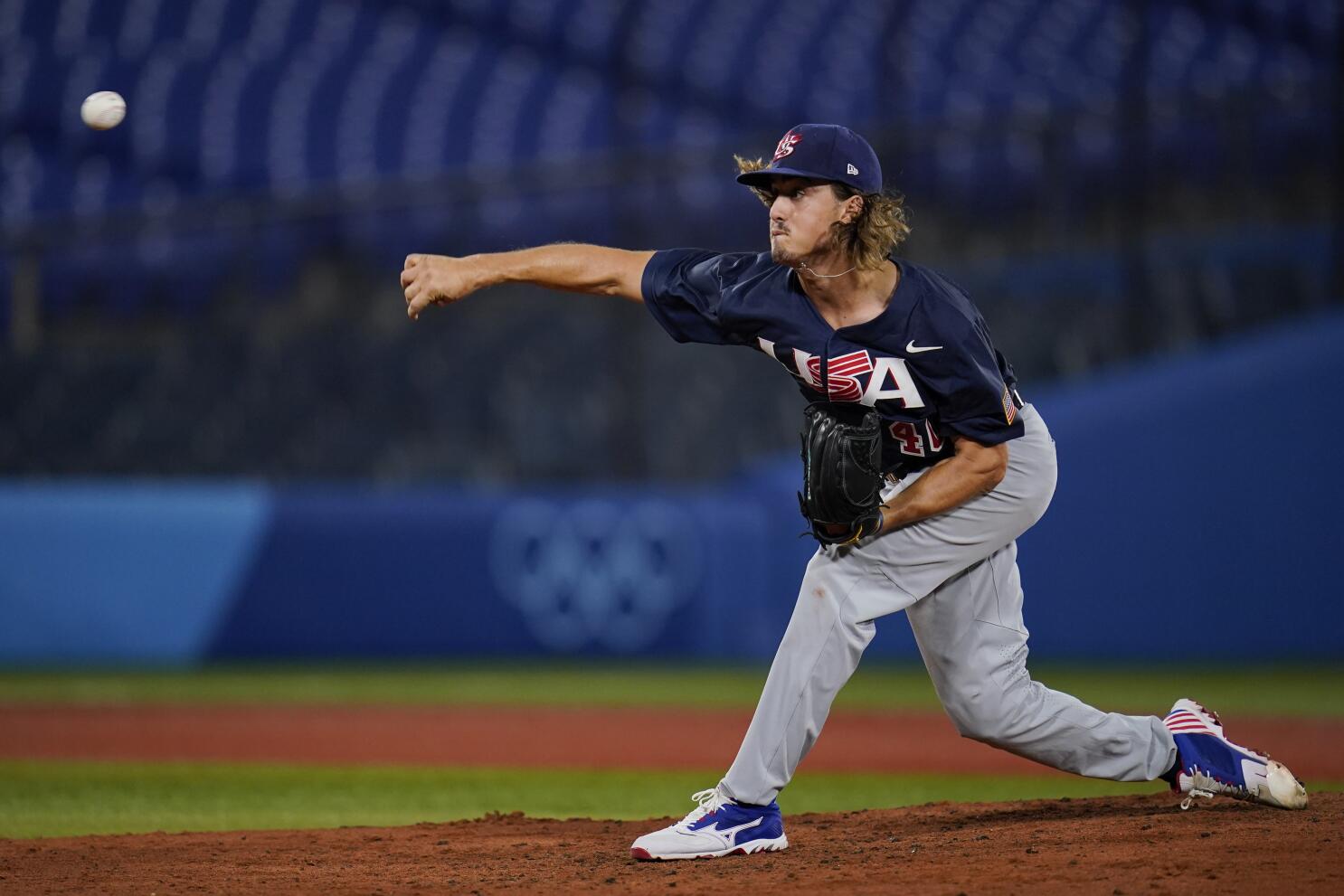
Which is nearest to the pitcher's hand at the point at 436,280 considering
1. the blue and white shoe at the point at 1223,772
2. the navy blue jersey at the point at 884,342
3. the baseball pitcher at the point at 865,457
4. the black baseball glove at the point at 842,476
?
the baseball pitcher at the point at 865,457

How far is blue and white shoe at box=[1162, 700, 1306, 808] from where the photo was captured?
171 inches

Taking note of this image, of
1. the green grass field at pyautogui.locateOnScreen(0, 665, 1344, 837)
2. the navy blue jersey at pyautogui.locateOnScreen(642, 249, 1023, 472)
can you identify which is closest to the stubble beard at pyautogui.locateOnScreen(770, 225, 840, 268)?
the navy blue jersey at pyautogui.locateOnScreen(642, 249, 1023, 472)

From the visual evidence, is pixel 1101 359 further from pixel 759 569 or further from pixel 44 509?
pixel 44 509

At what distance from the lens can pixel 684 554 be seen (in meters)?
12.3

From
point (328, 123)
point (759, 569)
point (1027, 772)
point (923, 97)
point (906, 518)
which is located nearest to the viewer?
point (906, 518)

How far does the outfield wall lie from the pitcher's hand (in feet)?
26.4

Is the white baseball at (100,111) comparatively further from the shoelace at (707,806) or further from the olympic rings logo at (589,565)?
the olympic rings logo at (589,565)

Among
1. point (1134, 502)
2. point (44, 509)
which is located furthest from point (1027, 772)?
point (44, 509)

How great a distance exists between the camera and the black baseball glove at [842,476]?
388cm

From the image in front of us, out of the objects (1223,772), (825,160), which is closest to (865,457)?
(825,160)

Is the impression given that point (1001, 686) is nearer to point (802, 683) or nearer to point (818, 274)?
point (802, 683)

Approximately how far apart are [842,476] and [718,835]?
0.87m

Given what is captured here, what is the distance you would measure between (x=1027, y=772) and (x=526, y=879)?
370cm

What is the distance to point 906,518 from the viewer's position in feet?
13.3
